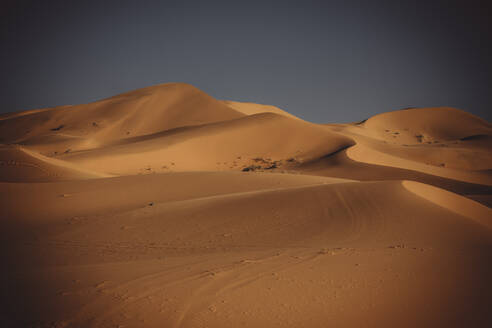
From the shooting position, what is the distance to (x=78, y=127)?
34594 mm

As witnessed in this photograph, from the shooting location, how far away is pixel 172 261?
155 inches

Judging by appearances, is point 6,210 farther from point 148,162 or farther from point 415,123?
point 415,123

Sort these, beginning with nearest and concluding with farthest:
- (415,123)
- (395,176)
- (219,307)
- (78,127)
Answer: (219,307) < (395,176) < (78,127) < (415,123)

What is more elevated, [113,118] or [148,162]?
[113,118]

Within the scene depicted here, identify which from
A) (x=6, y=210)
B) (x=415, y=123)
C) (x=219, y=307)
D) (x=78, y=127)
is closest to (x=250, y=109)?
(x=415, y=123)

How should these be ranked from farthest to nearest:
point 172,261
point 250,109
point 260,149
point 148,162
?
1. point 250,109
2. point 260,149
3. point 148,162
4. point 172,261

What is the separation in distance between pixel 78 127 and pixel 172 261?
35.6 metres

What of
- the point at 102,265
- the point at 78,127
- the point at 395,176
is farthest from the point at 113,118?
the point at 102,265

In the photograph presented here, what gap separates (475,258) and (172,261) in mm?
3605

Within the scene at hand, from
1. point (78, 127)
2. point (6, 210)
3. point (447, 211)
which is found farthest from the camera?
point (78, 127)

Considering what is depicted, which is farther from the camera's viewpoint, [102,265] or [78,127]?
[78,127]

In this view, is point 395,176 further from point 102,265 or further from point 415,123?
point 415,123

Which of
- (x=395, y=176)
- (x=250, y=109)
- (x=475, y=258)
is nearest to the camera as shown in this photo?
(x=475, y=258)

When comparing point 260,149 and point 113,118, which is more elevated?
point 113,118
